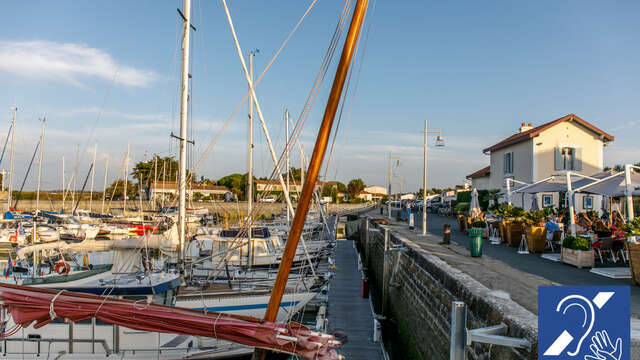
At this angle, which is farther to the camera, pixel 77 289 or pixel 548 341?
pixel 77 289

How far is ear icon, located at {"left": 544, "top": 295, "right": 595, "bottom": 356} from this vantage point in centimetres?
228

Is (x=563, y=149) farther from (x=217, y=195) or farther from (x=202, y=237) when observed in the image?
(x=217, y=195)

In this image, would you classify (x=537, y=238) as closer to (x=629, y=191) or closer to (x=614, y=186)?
(x=614, y=186)

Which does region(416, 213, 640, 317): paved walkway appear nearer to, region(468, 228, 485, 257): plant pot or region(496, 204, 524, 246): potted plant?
region(468, 228, 485, 257): plant pot

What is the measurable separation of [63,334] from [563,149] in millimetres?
27453

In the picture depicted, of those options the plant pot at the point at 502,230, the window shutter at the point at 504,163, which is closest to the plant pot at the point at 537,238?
the plant pot at the point at 502,230

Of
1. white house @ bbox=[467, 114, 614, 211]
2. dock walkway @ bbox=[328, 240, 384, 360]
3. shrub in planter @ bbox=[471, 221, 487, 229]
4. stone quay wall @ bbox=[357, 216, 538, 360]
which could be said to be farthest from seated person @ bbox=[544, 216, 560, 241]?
white house @ bbox=[467, 114, 614, 211]

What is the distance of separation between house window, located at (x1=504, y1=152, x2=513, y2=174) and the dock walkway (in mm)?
15031

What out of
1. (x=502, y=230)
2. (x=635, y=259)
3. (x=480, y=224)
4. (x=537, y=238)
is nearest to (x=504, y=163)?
(x=480, y=224)

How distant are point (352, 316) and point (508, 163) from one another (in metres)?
20.6

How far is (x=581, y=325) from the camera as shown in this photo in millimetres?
2285

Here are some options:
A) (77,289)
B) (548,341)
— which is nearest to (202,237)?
(77,289)

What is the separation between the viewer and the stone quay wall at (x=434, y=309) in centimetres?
466

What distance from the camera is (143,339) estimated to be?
9.30m
